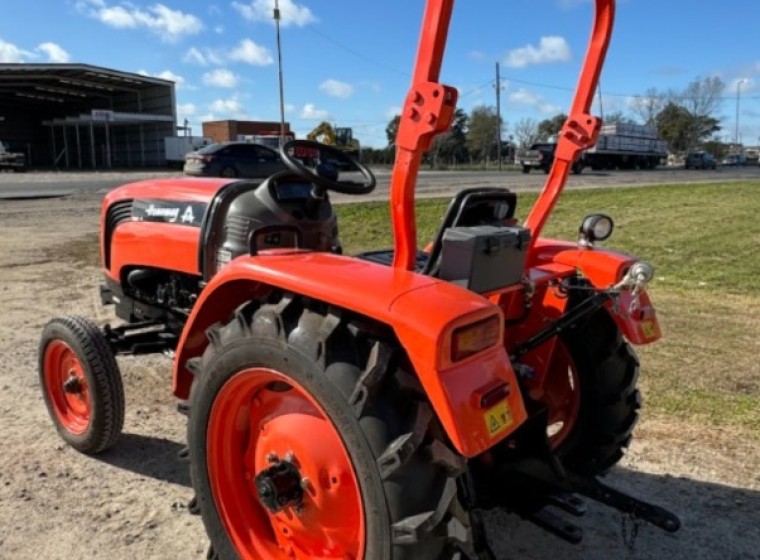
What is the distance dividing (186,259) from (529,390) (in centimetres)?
Result: 167

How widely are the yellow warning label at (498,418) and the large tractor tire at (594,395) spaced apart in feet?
3.43

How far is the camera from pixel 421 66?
1.82 meters

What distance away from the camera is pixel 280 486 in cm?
212

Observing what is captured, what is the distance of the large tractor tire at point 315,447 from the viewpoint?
1762 millimetres

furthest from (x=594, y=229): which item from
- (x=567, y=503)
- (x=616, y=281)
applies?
(x=567, y=503)

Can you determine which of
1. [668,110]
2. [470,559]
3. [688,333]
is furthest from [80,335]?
[668,110]

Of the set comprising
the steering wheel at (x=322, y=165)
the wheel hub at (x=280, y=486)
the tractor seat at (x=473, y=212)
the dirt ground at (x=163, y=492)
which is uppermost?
the steering wheel at (x=322, y=165)

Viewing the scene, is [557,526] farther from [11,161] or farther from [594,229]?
[11,161]

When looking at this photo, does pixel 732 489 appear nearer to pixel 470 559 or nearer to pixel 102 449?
pixel 470 559

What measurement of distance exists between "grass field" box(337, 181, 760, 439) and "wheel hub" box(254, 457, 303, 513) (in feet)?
8.05

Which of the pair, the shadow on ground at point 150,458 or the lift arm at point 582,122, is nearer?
the lift arm at point 582,122

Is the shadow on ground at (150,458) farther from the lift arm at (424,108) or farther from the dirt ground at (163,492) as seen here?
the lift arm at (424,108)

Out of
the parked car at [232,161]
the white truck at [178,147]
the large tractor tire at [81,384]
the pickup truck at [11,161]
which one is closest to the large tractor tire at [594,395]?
the large tractor tire at [81,384]

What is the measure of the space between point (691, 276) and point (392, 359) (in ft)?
22.0
